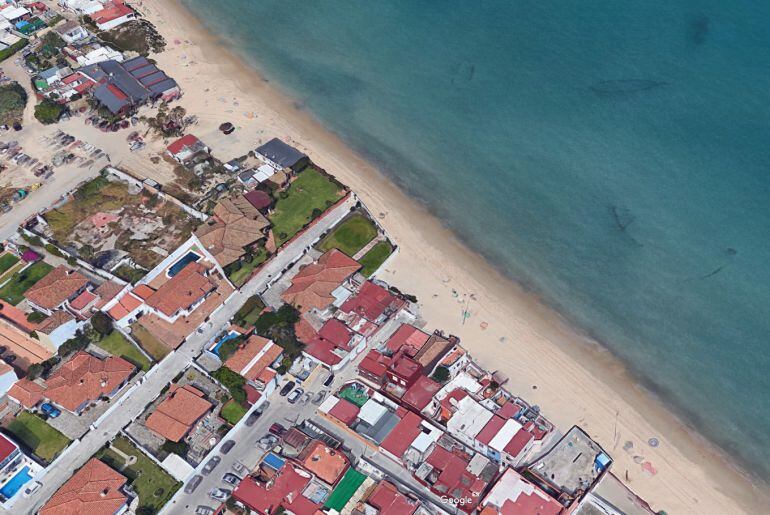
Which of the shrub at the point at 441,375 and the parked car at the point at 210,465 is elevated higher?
the shrub at the point at 441,375

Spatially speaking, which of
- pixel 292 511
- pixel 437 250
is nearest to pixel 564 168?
pixel 437 250

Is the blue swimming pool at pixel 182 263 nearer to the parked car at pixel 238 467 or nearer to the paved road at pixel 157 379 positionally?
the paved road at pixel 157 379

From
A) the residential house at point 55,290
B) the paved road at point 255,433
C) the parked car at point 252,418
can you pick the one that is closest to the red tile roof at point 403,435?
the paved road at point 255,433

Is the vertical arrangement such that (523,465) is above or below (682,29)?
below

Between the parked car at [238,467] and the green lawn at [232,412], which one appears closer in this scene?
the parked car at [238,467]

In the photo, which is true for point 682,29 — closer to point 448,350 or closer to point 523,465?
point 448,350

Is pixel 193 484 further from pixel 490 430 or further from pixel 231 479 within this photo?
pixel 490 430
